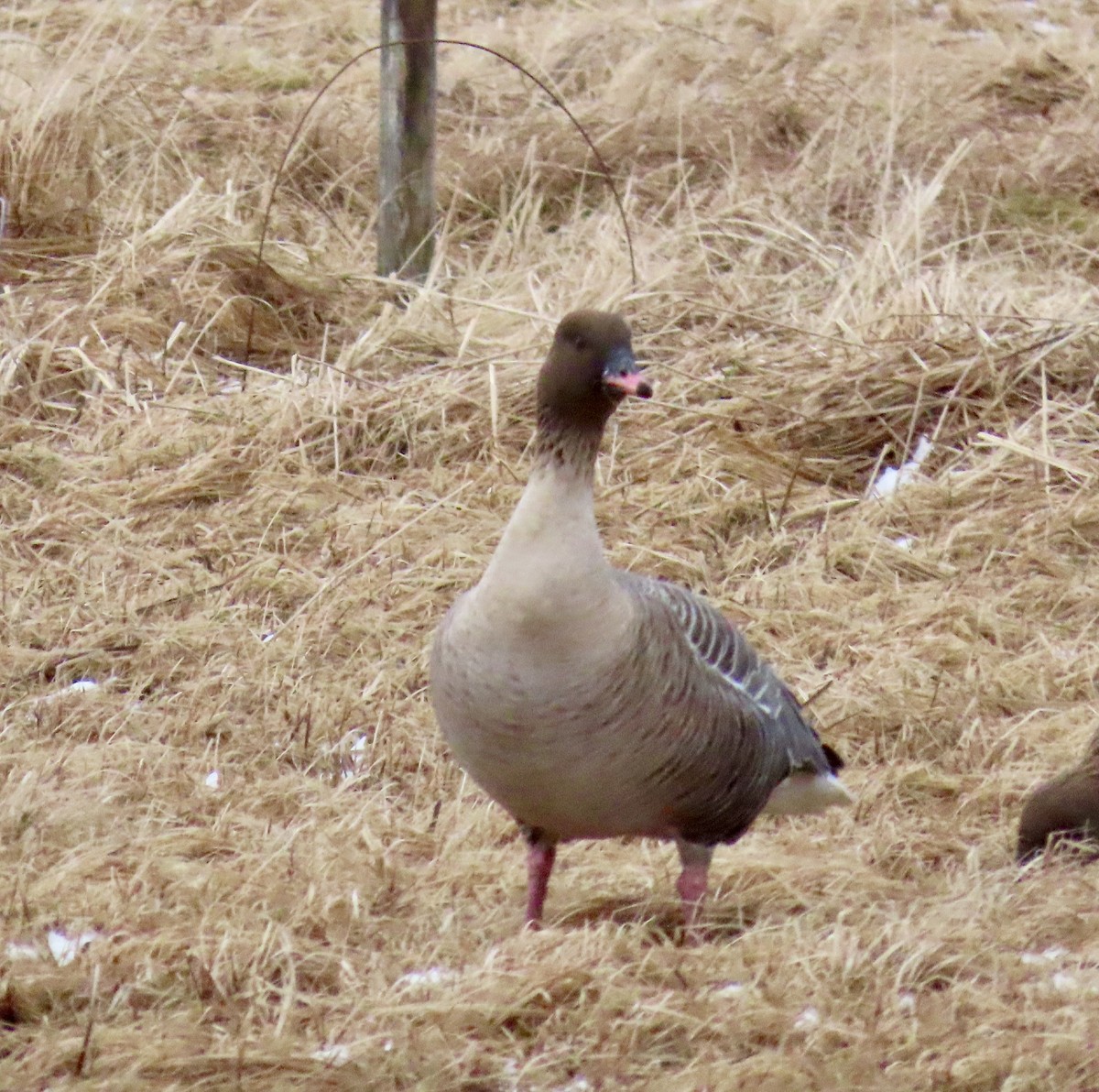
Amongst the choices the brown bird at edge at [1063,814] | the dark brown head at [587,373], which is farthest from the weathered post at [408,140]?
the brown bird at edge at [1063,814]

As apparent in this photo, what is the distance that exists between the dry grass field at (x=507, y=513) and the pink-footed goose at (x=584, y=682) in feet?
0.73

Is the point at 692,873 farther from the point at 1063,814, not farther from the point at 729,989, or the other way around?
the point at 1063,814

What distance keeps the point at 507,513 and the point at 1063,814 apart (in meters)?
2.32

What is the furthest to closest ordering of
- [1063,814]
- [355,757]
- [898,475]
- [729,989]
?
1. [898,475]
2. [355,757]
3. [1063,814]
4. [729,989]

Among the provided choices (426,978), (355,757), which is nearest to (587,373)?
(426,978)

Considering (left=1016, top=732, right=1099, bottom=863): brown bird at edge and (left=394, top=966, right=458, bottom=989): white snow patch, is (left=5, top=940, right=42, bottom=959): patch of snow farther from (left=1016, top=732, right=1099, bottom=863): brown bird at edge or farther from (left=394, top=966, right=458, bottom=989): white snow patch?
(left=1016, top=732, right=1099, bottom=863): brown bird at edge

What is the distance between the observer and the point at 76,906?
358cm

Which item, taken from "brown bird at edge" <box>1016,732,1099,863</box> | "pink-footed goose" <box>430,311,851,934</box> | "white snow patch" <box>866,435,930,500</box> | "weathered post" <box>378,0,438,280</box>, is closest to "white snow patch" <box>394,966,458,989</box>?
"pink-footed goose" <box>430,311,851,934</box>

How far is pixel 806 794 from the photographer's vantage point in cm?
410

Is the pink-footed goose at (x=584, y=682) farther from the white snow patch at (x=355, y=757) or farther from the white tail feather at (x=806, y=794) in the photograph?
the white snow patch at (x=355, y=757)

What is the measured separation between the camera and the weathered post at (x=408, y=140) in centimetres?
685

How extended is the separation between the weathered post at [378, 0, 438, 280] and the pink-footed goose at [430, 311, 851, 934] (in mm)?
3424

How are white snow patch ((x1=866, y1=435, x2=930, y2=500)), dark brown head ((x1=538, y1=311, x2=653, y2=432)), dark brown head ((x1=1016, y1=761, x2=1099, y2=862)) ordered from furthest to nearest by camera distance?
white snow patch ((x1=866, y1=435, x2=930, y2=500)) → dark brown head ((x1=1016, y1=761, x2=1099, y2=862)) → dark brown head ((x1=538, y1=311, x2=653, y2=432))

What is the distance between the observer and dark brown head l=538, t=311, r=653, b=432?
3457mm
